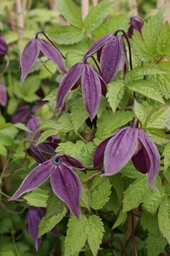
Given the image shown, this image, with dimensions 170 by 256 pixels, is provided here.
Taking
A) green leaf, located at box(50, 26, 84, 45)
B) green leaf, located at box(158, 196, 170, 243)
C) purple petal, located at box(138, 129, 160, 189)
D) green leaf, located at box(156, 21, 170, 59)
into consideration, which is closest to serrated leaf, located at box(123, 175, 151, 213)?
green leaf, located at box(158, 196, 170, 243)

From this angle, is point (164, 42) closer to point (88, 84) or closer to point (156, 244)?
point (88, 84)

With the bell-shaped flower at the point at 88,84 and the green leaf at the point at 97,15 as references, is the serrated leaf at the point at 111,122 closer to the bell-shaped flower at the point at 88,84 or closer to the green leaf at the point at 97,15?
the bell-shaped flower at the point at 88,84

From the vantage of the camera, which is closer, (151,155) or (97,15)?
(151,155)

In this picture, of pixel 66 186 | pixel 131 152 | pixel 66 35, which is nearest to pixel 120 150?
pixel 131 152

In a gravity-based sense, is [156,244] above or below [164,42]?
below

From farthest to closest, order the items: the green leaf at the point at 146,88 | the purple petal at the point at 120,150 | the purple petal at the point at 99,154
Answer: the green leaf at the point at 146,88 → the purple petal at the point at 99,154 → the purple petal at the point at 120,150

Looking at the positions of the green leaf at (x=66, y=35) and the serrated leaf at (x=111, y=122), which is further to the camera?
the green leaf at (x=66, y=35)

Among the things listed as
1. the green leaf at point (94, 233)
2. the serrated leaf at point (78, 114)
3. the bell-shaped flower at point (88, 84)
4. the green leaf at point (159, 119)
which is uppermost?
the bell-shaped flower at point (88, 84)

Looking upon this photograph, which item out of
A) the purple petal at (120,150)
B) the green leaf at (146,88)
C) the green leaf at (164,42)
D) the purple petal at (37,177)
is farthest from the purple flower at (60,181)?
the green leaf at (164,42)
